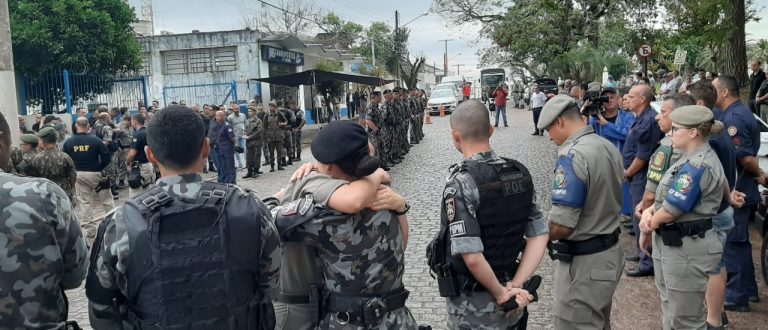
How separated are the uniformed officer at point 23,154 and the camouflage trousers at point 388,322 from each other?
554 cm

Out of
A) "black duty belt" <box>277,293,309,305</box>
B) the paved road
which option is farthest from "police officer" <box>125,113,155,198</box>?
"black duty belt" <box>277,293,309,305</box>

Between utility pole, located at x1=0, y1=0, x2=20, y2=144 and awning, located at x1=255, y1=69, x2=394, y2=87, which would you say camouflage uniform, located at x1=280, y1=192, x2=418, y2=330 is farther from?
awning, located at x1=255, y1=69, x2=394, y2=87

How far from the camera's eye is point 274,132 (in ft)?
48.8

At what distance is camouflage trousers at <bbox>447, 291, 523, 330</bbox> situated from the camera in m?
2.94

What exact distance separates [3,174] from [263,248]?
1082 millimetres

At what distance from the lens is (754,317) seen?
15.4ft

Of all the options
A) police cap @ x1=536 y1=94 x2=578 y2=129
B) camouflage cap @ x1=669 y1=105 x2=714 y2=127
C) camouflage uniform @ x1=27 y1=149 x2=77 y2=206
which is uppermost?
police cap @ x1=536 y1=94 x2=578 y2=129

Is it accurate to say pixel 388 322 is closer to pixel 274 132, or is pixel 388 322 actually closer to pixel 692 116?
pixel 692 116

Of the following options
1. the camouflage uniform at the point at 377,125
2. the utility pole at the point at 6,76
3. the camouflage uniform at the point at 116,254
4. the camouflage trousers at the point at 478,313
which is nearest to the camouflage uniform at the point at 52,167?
the utility pole at the point at 6,76

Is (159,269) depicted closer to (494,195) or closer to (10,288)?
(10,288)

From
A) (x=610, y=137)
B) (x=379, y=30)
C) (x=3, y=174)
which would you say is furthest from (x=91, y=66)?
(x=379, y=30)

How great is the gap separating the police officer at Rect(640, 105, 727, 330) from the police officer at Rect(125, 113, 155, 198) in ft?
23.5

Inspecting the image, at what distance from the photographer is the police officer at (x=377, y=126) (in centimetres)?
1323

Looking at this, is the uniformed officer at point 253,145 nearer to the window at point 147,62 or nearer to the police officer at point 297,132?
the police officer at point 297,132
